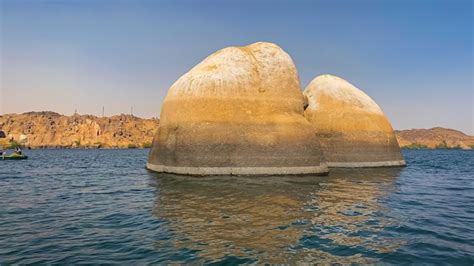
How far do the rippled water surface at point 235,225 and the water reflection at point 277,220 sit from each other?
32mm

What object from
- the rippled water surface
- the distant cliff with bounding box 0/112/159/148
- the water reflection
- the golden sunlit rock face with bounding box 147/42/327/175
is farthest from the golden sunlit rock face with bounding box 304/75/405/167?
the distant cliff with bounding box 0/112/159/148

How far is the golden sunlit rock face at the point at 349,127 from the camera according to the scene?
108 feet

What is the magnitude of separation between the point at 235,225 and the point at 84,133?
6340 inches

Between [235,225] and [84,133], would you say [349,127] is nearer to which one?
[235,225]

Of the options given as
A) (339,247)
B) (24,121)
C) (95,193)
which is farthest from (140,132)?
(339,247)

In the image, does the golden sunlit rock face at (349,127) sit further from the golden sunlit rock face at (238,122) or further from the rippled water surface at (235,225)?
the rippled water surface at (235,225)

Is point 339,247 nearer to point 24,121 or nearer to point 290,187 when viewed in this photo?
point 290,187

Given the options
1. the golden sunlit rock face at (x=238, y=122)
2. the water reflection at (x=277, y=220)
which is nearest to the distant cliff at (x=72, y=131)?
the golden sunlit rock face at (x=238, y=122)

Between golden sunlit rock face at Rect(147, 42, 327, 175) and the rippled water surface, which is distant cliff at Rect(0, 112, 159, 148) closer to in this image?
golden sunlit rock face at Rect(147, 42, 327, 175)

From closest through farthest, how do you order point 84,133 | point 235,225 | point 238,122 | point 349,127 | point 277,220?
point 235,225, point 277,220, point 238,122, point 349,127, point 84,133

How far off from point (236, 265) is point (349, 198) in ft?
32.1

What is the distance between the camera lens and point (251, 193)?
16234mm

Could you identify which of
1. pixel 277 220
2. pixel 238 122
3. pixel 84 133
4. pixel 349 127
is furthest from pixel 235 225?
pixel 84 133

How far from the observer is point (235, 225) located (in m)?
10.3
